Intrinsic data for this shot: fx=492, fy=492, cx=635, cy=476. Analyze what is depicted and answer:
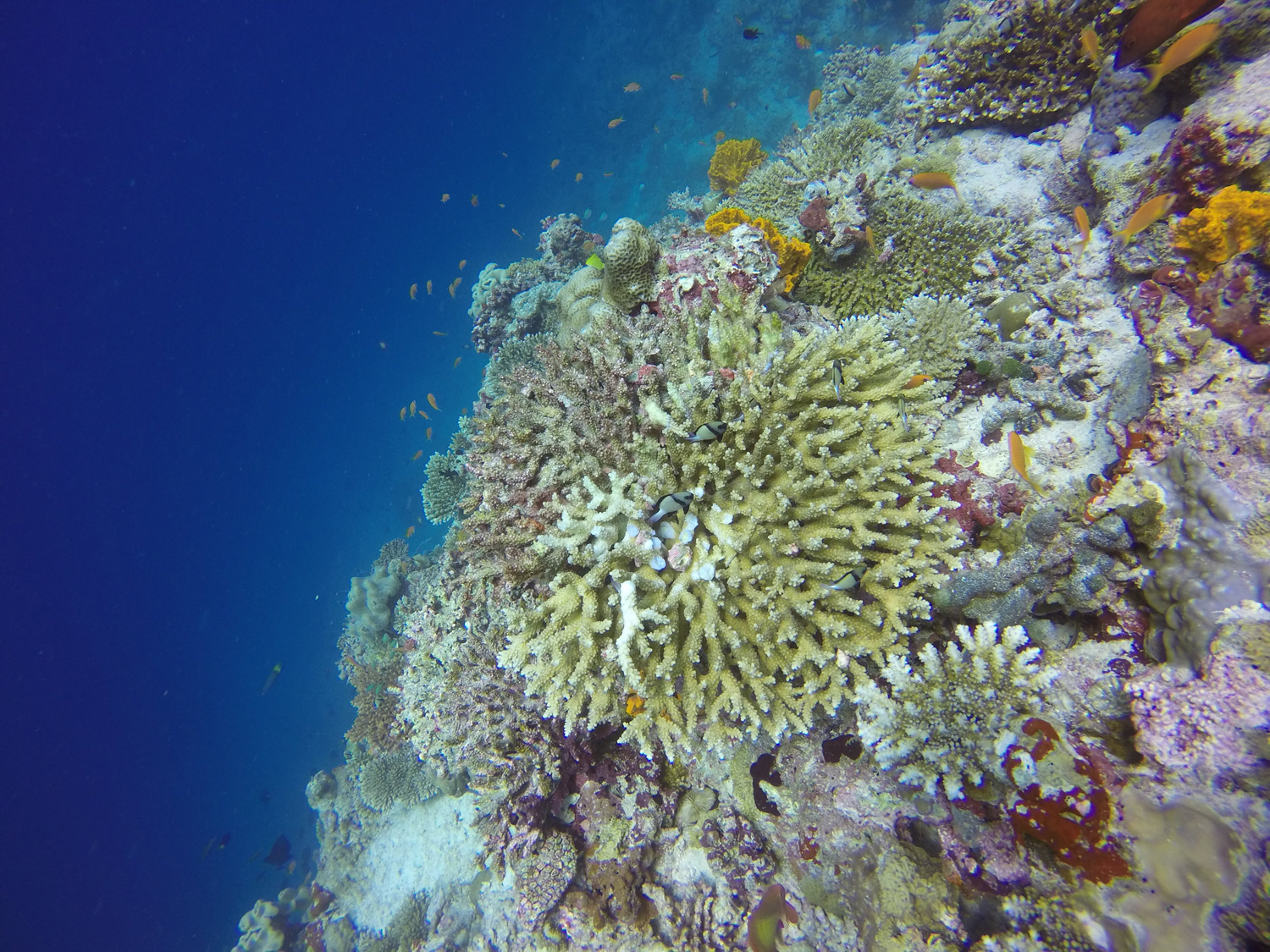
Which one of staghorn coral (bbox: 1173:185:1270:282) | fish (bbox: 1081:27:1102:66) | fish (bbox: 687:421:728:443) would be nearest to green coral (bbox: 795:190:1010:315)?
fish (bbox: 1081:27:1102:66)

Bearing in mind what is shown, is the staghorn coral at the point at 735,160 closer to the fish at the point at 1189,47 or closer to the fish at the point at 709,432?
the fish at the point at 1189,47

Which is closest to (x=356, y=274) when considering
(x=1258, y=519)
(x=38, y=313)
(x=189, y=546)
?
(x=38, y=313)

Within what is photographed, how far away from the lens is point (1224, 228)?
311 centimetres

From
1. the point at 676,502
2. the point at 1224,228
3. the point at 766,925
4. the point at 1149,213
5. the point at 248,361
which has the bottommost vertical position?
the point at 766,925

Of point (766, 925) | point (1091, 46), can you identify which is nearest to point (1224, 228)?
point (1091, 46)

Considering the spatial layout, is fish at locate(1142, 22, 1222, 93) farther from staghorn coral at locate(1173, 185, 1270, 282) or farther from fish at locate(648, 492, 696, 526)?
fish at locate(648, 492, 696, 526)

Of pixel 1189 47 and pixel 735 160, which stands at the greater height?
pixel 735 160

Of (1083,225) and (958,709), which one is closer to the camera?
(958,709)

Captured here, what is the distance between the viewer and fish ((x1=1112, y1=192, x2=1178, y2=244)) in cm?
Result: 348

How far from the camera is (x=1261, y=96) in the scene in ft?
10.6

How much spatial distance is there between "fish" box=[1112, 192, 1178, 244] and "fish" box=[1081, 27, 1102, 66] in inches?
98.6

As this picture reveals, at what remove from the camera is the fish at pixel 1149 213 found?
11.4ft

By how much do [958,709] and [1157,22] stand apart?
235 inches

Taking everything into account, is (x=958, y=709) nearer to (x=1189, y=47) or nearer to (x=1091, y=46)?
(x=1189, y=47)
